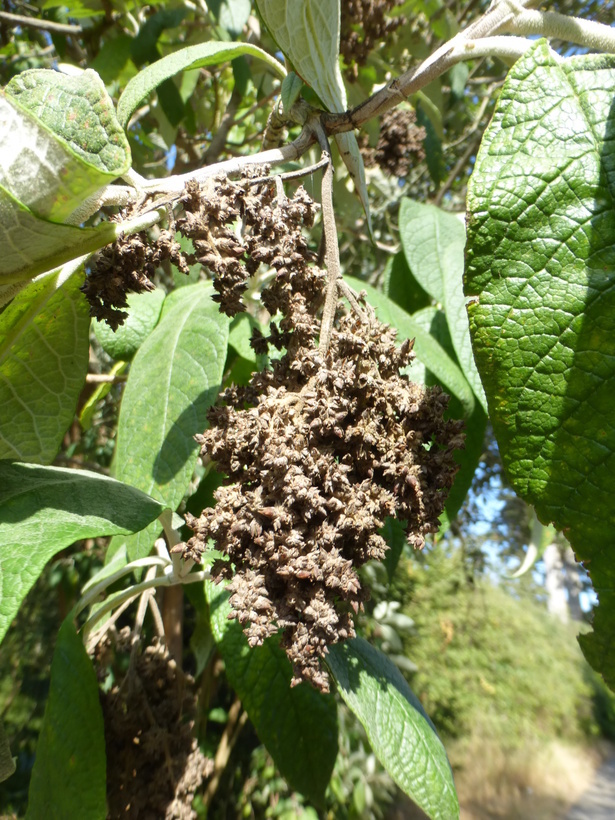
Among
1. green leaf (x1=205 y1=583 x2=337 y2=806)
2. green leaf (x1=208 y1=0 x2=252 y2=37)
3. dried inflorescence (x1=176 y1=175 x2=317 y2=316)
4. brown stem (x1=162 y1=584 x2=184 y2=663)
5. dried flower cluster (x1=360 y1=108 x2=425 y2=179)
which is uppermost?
dried flower cluster (x1=360 y1=108 x2=425 y2=179)

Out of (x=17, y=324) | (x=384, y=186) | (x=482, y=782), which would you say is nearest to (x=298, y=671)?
(x=17, y=324)

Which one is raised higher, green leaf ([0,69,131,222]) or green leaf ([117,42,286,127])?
green leaf ([117,42,286,127])

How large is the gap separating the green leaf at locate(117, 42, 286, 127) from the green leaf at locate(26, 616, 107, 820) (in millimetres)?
703

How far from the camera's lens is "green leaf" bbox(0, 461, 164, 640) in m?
0.49

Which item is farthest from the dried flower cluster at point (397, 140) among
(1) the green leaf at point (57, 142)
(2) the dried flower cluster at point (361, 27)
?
(1) the green leaf at point (57, 142)

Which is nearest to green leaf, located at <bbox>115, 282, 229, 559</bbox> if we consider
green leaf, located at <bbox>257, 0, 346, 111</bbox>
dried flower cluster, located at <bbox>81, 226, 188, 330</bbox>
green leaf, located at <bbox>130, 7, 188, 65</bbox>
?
dried flower cluster, located at <bbox>81, 226, 188, 330</bbox>

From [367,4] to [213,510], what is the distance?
1.72 metres

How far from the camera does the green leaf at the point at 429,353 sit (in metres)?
0.94

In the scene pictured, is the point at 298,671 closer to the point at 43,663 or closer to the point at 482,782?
the point at 43,663

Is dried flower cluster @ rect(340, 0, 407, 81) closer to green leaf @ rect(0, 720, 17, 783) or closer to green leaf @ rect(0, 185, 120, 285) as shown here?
green leaf @ rect(0, 185, 120, 285)

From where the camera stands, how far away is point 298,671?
1.59 feet

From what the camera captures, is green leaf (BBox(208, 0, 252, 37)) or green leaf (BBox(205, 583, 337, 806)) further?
green leaf (BBox(208, 0, 252, 37))

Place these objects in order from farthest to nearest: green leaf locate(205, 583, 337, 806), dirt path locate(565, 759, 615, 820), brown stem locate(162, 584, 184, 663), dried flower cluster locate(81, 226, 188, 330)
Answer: dirt path locate(565, 759, 615, 820)
brown stem locate(162, 584, 184, 663)
green leaf locate(205, 583, 337, 806)
dried flower cluster locate(81, 226, 188, 330)

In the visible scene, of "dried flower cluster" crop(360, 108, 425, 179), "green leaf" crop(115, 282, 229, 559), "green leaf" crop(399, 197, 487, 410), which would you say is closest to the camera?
"green leaf" crop(115, 282, 229, 559)
